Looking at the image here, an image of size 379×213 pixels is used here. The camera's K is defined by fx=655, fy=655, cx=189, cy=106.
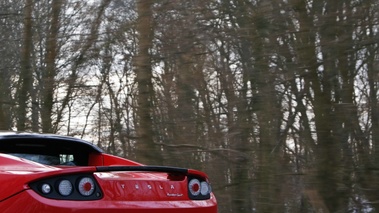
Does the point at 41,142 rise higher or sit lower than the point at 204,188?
higher

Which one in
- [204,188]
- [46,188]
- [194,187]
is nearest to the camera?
[46,188]

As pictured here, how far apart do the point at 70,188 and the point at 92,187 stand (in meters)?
0.14

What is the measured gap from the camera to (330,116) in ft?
26.2

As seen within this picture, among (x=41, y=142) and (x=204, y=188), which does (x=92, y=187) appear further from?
(x=41, y=142)

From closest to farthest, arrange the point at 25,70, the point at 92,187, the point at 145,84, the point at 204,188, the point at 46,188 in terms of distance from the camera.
→ the point at 46,188
the point at 92,187
the point at 204,188
the point at 145,84
the point at 25,70

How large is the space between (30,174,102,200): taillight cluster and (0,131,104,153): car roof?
0.93m

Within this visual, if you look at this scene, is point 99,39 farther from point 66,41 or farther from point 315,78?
point 315,78

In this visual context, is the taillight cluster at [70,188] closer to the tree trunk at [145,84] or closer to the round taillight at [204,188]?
the round taillight at [204,188]

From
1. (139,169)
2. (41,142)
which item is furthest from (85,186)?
(41,142)

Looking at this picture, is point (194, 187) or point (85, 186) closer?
point (85, 186)

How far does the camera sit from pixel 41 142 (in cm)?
517

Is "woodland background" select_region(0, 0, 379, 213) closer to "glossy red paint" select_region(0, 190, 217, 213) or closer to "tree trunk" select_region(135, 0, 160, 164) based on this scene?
"tree trunk" select_region(135, 0, 160, 164)

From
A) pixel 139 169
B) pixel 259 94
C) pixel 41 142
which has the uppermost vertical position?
pixel 259 94

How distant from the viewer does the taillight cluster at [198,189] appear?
4629 mm
